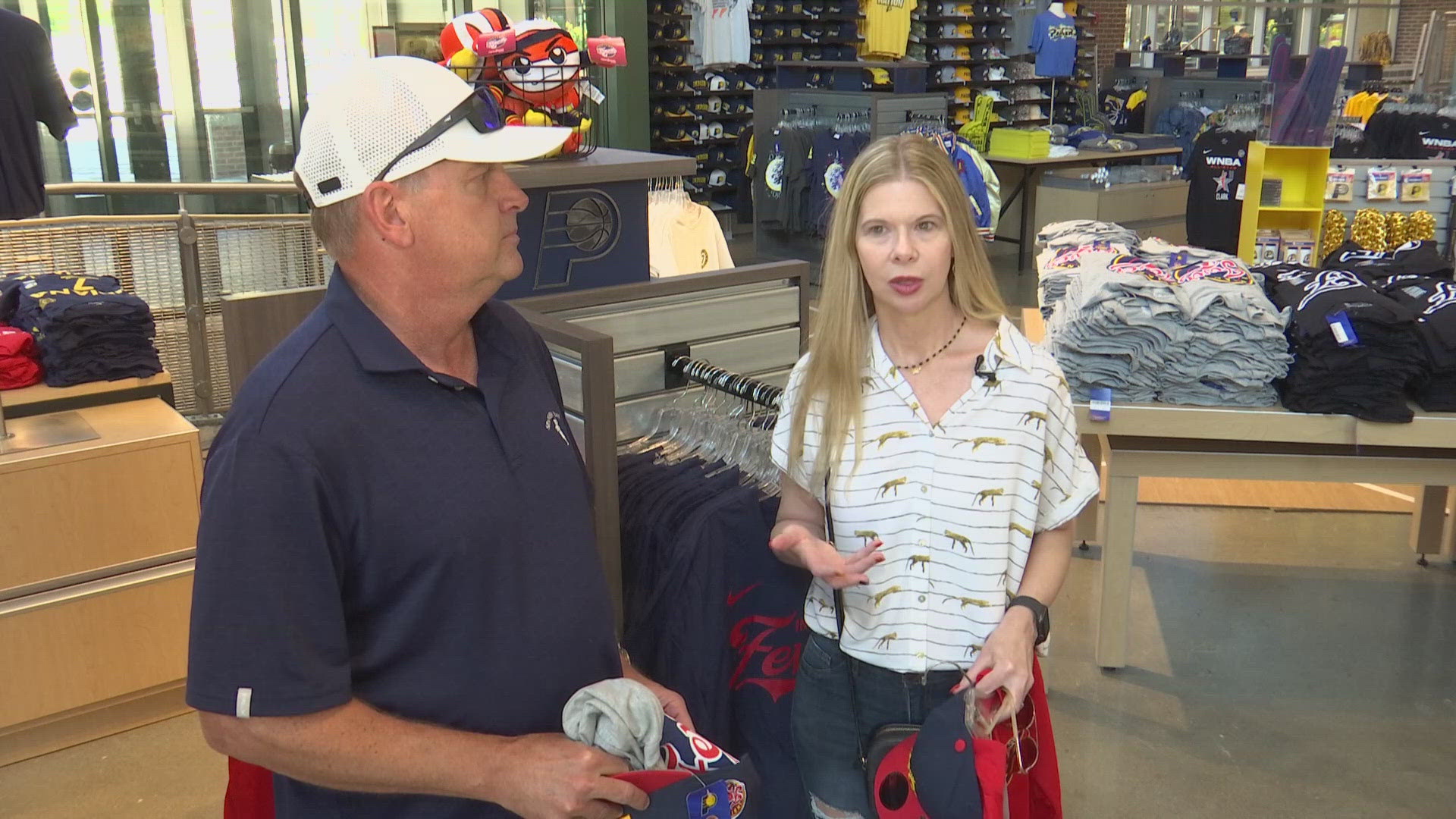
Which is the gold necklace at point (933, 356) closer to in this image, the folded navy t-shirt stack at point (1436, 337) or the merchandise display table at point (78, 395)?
the folded navy t-shirt stack at point (1436, 337)

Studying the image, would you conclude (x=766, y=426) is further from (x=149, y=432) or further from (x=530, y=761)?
(x=149, y=432)

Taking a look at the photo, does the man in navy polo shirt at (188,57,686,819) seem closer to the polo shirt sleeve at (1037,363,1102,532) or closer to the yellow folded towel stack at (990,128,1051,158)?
the polo shirt sleeve at (1037,363,1102,532)

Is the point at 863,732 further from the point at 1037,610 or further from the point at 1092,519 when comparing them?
the point at 1092,519

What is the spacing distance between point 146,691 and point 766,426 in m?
2.17

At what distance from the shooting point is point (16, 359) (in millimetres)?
3400

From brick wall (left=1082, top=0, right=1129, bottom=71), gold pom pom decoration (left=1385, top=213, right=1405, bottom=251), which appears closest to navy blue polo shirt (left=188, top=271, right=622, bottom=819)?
gold pom pom decoration (left=1385, top=213, right=1405, bottom=251)

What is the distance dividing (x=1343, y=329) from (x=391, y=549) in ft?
8.95

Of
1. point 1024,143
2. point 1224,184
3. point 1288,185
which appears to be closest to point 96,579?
point 1288,185

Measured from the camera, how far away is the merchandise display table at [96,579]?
10.1 feet

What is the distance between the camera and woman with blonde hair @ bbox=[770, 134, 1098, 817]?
173cm

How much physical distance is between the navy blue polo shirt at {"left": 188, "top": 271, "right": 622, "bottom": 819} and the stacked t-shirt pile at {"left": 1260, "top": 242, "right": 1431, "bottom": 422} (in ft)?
8.12

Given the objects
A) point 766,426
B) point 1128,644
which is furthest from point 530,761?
→ point 1128,644

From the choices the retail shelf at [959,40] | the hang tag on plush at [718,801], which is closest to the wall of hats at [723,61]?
the retail shelf at [959,40]

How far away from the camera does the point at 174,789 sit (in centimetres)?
306
